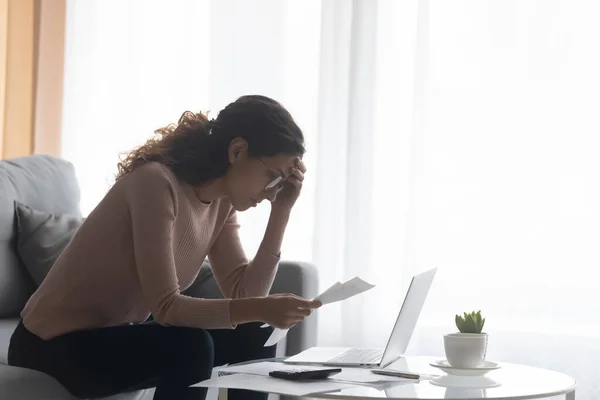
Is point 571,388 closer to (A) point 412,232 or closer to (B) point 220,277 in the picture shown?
(B) point 220,277

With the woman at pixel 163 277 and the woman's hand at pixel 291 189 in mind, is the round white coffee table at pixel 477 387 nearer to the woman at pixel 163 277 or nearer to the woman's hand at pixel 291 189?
the woman at pixel 163 277

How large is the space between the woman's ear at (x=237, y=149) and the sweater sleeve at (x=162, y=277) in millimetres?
198

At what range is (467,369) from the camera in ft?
5.11

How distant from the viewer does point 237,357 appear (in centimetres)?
181

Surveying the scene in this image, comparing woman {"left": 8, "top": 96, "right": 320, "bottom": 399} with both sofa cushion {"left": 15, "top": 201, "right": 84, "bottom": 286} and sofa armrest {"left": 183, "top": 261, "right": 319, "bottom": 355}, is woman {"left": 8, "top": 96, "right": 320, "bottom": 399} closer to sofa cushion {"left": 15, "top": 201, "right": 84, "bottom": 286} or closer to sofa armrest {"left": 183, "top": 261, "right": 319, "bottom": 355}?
sofa armrest {"left": 183, "top": 261, "right": 319, "bottom": 355}

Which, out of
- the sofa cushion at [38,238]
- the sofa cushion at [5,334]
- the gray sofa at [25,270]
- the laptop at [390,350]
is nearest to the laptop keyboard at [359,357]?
the laptop at [390,350]

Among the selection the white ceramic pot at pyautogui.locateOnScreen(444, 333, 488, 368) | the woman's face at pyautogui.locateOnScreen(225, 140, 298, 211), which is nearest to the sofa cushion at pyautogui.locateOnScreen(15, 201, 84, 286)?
the woman's face at pyautogui.locateOnScreen(225, 140, 298, 211)

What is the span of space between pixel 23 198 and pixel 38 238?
0.15 m

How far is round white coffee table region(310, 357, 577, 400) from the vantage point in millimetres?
1269

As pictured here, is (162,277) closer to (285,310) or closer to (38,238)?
(285,310)

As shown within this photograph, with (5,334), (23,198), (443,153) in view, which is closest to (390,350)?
(5,334)

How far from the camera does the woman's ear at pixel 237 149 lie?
1692 millimetres

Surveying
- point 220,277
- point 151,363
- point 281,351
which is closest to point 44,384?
point 151,363

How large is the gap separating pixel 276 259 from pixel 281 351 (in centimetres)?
33
